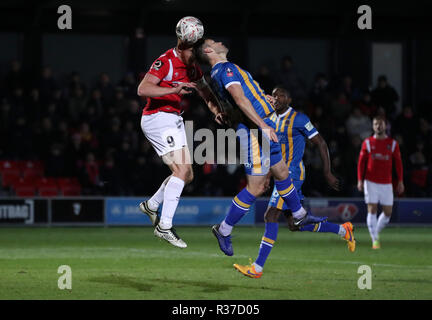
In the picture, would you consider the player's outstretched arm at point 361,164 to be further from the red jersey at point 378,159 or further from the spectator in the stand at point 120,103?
the spectator in the stand at point 120,103

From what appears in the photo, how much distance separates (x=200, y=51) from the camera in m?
8.52

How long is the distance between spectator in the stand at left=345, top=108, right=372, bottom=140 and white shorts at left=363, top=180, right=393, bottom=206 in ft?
20.7

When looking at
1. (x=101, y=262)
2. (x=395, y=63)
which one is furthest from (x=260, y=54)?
(x=101, y=262)

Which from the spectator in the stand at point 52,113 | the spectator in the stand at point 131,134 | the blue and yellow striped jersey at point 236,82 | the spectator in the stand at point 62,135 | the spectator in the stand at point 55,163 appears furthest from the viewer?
the spectator in the stand at point 52,113

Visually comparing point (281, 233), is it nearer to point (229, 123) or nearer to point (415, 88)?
point (229, 123)

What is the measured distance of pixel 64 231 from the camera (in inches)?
632

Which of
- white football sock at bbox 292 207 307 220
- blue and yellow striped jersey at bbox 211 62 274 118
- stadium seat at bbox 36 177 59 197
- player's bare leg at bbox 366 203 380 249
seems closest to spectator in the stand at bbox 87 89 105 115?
stadium seat at bbox 36 177 59 197

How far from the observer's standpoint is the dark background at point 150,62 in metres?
18.2

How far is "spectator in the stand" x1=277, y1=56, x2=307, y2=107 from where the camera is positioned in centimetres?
2078

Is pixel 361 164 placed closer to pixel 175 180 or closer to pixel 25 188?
pixel 175 180

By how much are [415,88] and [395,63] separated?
39.5 inches

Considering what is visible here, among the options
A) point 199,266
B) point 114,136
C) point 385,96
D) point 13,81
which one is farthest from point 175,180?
point 385,96

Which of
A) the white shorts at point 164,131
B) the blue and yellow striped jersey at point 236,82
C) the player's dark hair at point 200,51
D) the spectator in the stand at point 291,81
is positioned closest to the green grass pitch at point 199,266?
the white shorts at point 164,131

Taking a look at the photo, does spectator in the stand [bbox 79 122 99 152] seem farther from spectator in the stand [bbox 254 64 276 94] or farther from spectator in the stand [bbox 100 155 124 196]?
spectator in the stand [bbox 254 64 276 94]
